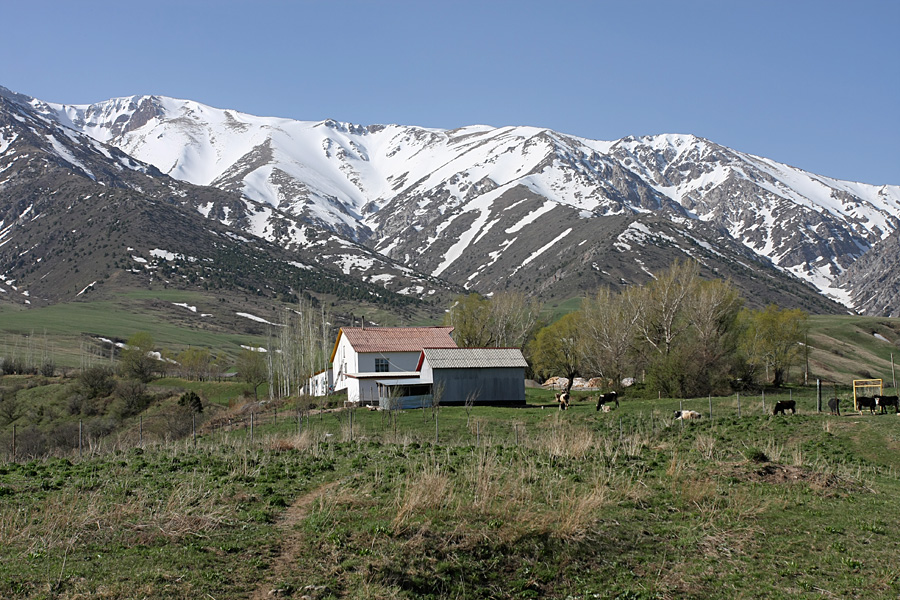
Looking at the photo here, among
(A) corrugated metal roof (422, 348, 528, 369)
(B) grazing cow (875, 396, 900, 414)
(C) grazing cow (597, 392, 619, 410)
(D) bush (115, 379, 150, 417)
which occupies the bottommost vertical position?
(D) bush (115, 379, 150, 417)

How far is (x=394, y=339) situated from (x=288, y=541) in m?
→ 57.9

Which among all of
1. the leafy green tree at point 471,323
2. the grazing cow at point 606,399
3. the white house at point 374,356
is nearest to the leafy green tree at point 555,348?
the leafy green tree at point 471,323

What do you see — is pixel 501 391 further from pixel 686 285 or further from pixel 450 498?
pixel 450 498

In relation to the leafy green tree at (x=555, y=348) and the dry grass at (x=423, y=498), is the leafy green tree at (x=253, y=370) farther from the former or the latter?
the dry grass at (x=423, y=498)

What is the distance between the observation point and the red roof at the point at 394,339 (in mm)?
69312

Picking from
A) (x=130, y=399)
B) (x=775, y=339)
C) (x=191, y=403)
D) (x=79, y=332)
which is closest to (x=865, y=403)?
(x=775, y=339)

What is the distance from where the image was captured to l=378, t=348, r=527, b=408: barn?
196 feet

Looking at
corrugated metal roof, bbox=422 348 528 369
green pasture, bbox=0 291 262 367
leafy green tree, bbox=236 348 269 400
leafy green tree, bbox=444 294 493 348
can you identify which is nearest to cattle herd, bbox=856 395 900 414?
corrugated metal roof, bbox=422 348 528 369

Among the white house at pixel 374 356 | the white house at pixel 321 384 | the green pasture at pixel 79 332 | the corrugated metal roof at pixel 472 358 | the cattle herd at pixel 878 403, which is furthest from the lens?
the green pasture at pixel 79 332

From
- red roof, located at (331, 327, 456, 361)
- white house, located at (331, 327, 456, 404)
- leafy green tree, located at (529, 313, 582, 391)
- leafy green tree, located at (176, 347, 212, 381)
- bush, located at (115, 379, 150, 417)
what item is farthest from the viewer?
leafy green tree, located at (176, 347, 212, 381)

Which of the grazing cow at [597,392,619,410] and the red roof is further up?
the red roof

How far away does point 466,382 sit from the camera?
60469 mm

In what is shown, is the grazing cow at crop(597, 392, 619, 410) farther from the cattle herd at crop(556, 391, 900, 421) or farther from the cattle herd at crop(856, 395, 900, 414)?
the cattle herd at crop(856, 395, 900, 414)

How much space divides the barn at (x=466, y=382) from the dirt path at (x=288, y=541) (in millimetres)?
41751
